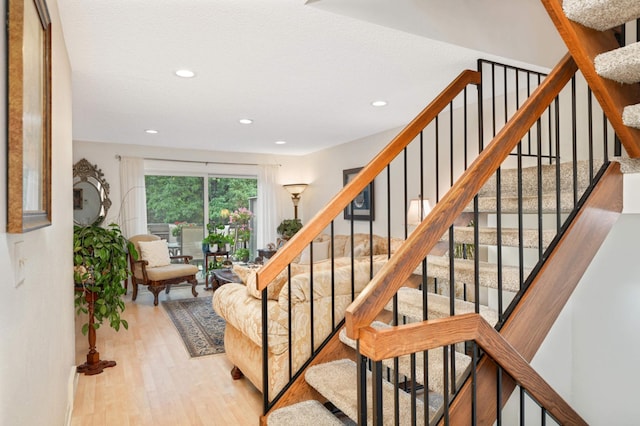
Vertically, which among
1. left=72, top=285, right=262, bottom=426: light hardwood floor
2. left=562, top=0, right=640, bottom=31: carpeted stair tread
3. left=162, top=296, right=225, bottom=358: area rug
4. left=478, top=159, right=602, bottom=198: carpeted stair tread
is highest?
left=562, top=0, right=640, bottom=31: carpeted stair tread

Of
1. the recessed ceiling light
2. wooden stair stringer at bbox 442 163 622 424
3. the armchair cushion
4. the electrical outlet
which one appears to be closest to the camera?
the electrical outlet

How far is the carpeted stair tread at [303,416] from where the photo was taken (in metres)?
1.90

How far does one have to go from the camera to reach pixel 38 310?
1.40 m

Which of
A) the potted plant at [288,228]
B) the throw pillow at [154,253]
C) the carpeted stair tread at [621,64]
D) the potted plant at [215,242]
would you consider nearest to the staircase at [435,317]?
the carpeted stair tread at [621,64]

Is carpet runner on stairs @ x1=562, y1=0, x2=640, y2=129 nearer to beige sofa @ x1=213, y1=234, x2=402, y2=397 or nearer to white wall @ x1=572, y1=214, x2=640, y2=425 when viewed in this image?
white wall @ x1=572, y1=214, x2=640, y2=425

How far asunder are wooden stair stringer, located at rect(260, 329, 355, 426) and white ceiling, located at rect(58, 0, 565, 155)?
5.84ft

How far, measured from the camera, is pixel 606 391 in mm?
2537

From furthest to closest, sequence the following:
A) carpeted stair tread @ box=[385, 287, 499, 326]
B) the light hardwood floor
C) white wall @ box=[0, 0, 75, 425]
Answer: the light hardwood floor, carpeted stair tread @ box=[385, 287, 499, 326], white wall @ box=[0, 0, 75, 425]

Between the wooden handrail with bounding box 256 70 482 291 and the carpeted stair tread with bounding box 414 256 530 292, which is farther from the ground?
the wooden handrail with bounding box 256 70 482 291

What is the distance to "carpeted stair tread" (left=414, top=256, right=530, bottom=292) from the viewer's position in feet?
6.16

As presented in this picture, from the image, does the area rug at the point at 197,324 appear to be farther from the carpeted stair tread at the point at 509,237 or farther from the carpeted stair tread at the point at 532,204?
the carpeted stair tread at the point at 532,204

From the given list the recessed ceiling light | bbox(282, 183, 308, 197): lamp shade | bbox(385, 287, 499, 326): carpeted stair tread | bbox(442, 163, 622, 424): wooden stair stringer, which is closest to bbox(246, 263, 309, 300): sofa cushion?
bbox(385, 287, 499, 326): carpeted stair tread

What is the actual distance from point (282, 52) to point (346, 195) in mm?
1146

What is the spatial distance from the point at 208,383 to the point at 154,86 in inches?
92.7
